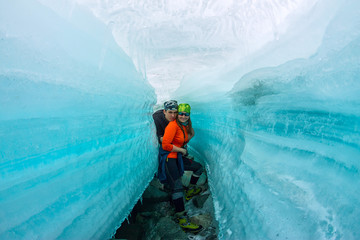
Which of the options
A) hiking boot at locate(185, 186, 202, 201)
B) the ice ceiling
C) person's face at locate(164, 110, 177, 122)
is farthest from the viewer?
hiking boot at locate(185, 186, 202, 201)

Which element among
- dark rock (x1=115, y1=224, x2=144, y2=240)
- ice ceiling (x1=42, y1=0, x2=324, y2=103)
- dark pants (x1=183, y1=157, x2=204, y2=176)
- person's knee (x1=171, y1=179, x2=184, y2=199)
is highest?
ice ceiling (x1=42, y1=0, x2=324, y2=103)

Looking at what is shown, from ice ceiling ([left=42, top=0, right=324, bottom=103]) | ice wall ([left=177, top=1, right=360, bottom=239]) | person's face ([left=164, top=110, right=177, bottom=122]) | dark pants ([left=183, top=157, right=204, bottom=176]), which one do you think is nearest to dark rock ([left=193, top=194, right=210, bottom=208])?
dark pants ([left=183, top=157, right=204, bottom=176])

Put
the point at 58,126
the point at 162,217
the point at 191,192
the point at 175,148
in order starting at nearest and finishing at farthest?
the point at 58,126 → the point at 162,217 → the point at 175,148 → the point at 191,192

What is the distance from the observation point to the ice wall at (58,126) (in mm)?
1287

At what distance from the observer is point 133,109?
3.12 metres

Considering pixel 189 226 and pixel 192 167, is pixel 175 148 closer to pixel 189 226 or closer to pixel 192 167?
pixel 192 167

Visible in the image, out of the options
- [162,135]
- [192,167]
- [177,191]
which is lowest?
[177,191]

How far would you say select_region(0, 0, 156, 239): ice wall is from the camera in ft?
4.22

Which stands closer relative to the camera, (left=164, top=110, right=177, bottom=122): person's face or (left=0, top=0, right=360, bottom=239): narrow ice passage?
(left=0, top=0, right=360, bottom=239): narrow ice passage

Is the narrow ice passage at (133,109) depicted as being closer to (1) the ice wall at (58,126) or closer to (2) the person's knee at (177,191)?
(1) the ice wall at (58,126)

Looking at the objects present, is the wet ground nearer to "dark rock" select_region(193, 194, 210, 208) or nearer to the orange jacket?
"dark rock" select_region(193, 194, 210, 208)

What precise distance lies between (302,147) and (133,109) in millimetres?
2202

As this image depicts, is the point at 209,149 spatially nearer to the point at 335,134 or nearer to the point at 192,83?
the point at 192,83

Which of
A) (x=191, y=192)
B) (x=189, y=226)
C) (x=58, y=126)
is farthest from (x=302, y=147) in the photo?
(x=191, y=192)
